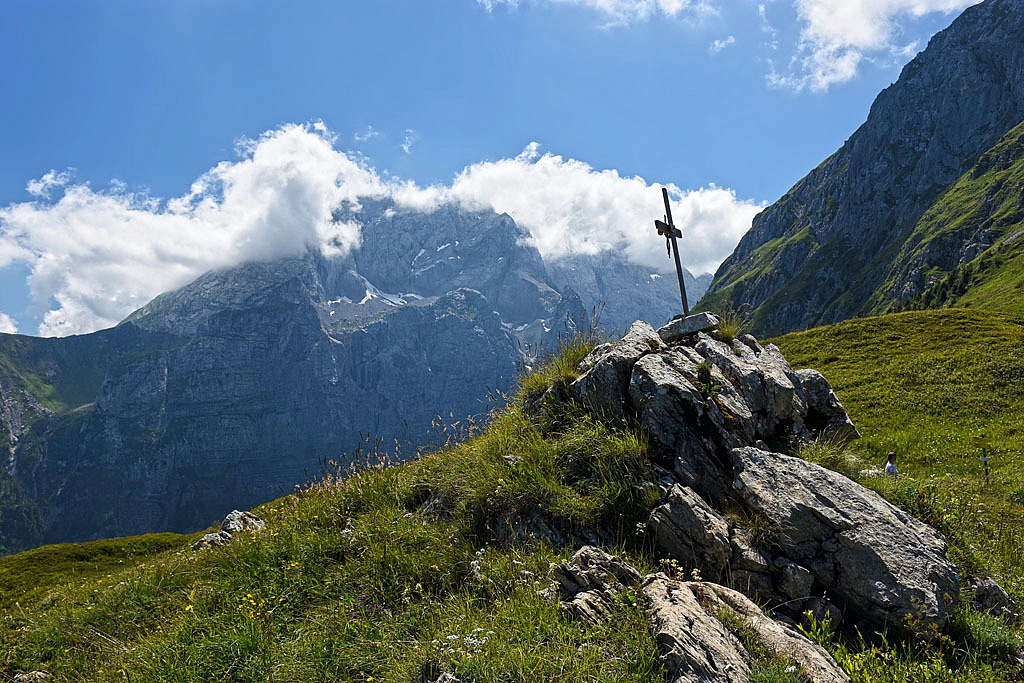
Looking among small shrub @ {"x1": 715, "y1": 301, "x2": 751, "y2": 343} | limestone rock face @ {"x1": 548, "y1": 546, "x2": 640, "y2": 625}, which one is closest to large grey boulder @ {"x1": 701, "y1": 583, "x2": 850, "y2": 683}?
limestone rock face @ {"x1": 548, "y1": 546, "x2": 640, "y2": 625}

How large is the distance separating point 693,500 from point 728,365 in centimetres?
445

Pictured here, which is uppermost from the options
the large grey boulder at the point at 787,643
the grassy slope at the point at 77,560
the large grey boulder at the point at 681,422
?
the large grey boulder at the point at 681,422

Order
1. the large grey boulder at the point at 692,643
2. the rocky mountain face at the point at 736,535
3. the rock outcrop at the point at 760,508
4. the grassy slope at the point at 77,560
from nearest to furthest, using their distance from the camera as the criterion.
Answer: the large grey boulder at the point at 692,643 < the rocky mountain face at the point at 736,535 < the rock outcrop at the point at 760,508 < the grassy slope at the point at 77,560

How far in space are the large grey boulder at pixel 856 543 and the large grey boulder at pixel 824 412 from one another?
3764mm

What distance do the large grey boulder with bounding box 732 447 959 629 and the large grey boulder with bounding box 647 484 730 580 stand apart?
2.90 feet

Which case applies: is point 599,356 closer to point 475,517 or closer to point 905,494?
point 475,517

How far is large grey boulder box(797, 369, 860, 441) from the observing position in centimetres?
1148

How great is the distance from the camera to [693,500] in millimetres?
7520

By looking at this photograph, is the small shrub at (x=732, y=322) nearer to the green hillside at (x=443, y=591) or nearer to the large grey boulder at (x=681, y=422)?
the large grey boulder at (x=681, y=422)

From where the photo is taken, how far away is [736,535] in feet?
23.8

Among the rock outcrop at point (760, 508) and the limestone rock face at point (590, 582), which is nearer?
the limestone rock face at point (590, 582)

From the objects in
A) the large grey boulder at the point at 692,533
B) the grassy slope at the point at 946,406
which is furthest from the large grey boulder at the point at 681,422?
the grassy slope at the point at 946,406

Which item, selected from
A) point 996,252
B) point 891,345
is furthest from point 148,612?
point 996,252

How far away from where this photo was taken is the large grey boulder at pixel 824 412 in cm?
1148
